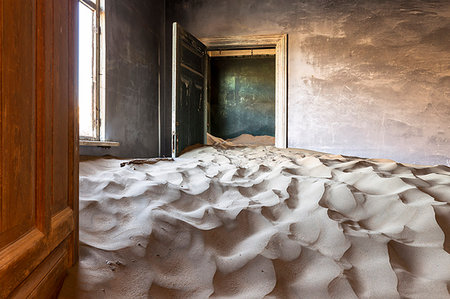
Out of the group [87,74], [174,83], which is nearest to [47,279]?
[87,74]

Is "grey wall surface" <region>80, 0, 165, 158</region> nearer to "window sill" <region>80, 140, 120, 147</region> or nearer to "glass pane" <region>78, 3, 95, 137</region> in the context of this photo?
"window sill" <region>80, 140, 120, 147</region>

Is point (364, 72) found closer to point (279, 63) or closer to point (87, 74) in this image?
point (279, 63)

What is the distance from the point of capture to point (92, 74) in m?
3.79

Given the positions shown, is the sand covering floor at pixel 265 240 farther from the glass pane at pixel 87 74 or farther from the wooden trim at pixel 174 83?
the wooden trim at pixel 174 83

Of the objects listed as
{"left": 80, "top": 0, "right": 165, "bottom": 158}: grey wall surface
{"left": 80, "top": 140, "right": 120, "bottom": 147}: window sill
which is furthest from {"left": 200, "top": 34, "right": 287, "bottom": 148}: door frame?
{"left": 80, "top": 140, "right": 120, "bottom": 147}: window sill

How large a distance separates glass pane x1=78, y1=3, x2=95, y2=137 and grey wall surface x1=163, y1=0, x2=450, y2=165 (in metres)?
2.36

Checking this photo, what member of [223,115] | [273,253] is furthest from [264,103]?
[273,253]

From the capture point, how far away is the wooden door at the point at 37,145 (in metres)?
0.57

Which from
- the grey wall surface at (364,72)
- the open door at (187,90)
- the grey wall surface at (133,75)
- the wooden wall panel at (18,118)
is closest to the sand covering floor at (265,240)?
the wooden wall panel at (18,118)

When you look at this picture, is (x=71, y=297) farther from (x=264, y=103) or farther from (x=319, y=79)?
(x=264, y=103)

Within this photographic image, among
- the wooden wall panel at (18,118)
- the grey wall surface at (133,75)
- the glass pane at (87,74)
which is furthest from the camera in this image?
the grey wall surface at (133,75)

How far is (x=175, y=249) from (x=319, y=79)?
4.35 meters

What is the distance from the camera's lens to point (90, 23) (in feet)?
12.5

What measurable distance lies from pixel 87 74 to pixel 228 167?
2.31m
